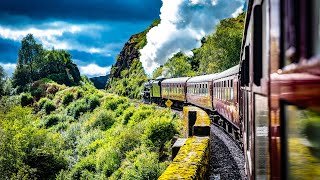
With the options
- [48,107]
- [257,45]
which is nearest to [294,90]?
[257,45]

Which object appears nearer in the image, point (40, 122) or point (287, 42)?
point (287, 42)

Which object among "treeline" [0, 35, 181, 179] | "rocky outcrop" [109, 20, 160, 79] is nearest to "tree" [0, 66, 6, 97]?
"treeline" [0, 35, 181, 179]

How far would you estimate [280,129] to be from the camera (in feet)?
5.80

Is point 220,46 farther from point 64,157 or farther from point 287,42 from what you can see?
point 287,42

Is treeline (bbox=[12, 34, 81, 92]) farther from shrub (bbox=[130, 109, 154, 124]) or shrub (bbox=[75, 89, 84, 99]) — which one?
shrub (bbox=[130, 109, 154, 124])

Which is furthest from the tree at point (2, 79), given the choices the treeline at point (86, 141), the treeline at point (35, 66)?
the treeline at point (86, 141)

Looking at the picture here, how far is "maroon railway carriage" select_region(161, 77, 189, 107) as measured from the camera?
2850cm

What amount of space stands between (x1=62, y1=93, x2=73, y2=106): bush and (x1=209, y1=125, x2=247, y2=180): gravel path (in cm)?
4934

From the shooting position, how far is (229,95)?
12875 millimetres

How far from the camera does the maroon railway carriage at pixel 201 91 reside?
1977cm

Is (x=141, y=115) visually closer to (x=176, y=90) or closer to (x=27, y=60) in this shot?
(x=176, y=90)

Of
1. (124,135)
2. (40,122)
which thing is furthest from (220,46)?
(124,135)

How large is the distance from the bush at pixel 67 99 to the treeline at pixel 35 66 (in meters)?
18.8

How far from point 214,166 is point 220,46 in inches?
1522
